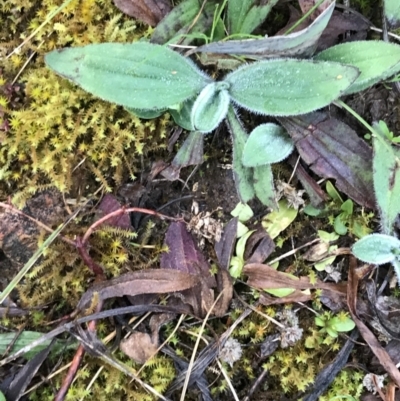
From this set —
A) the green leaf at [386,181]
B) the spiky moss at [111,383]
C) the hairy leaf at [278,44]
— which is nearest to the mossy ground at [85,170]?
the spiky moss at [111,383]

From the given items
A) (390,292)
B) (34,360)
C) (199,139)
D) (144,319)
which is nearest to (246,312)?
(144,319)

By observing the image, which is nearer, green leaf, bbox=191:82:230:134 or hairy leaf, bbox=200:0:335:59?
hairy leaf, bbox=200:0:335:59

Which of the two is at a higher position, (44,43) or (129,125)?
(44,43)

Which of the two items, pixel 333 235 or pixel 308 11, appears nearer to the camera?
pixel 308 11

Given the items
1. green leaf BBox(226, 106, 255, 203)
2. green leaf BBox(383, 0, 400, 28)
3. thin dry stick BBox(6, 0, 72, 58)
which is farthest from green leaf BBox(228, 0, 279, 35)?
thin dry stick BBox(6, 0, 72, 58)

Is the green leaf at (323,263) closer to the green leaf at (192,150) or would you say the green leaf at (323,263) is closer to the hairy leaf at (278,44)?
the green leaf at (192,150)

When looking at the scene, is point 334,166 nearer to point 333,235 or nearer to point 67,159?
point 333,235

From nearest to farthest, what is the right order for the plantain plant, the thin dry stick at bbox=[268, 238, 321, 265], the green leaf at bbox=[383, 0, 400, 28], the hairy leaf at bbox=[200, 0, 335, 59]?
the hairy leaf at bbox=[200, 0, 335, 59] → the plantain plant → the green leaf at bbox=[383, 0, 400, 28] → the thin dry stick at bbox=[268, 238, 321, 265]

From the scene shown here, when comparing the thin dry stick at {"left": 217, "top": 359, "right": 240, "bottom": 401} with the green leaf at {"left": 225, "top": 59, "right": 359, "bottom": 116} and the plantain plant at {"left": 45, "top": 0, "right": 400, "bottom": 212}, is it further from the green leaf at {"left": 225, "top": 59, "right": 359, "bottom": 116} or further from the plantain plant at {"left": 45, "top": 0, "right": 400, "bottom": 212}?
the green leaf at {"left": 225, "top": 59, "right": 359, "bottom": 116}
